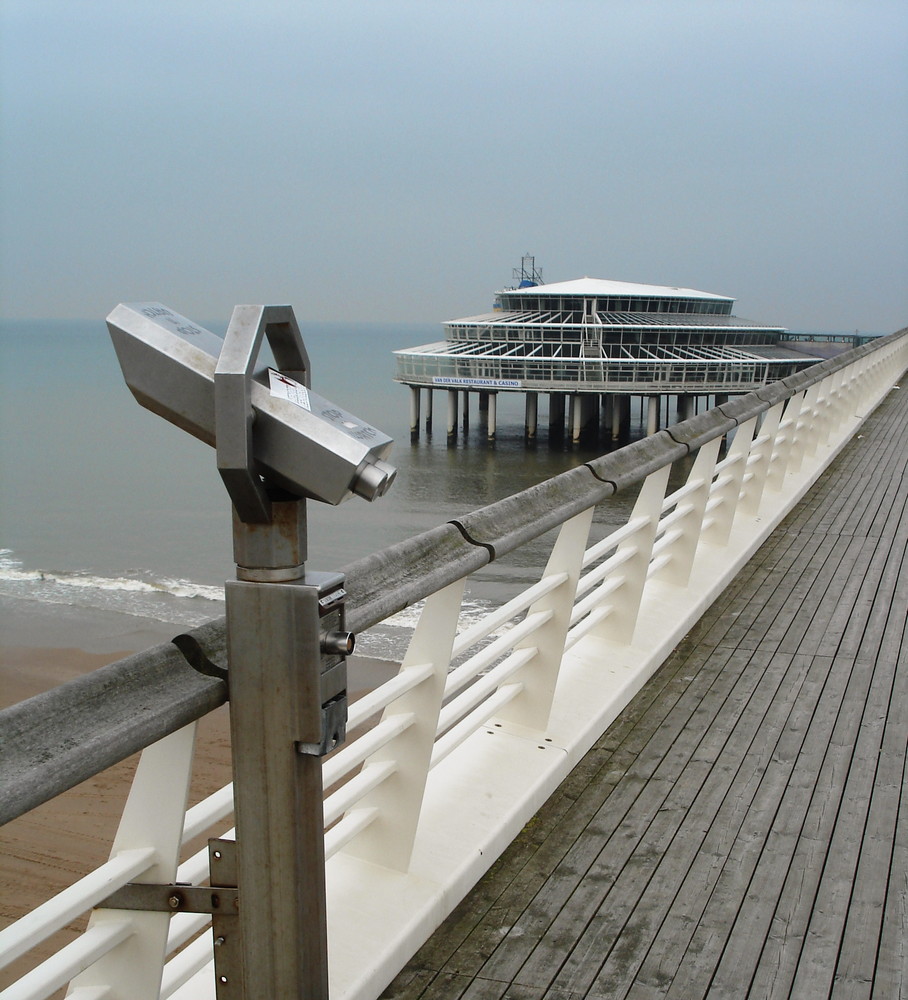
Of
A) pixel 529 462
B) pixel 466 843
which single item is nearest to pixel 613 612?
pixel 466 843

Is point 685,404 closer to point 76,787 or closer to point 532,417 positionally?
point 532,417

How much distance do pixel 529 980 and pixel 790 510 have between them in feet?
20.0

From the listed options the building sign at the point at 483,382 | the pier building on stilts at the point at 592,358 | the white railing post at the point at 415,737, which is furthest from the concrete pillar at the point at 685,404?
the white railing post at the point at 415,737

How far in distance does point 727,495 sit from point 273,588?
486cm

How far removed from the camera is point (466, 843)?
2658 millimetres

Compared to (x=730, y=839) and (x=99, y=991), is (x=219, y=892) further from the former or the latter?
(x=730, y=839)

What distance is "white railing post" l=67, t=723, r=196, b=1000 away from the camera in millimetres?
1543

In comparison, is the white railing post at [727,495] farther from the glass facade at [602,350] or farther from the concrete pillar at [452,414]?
the concrete pillar at [452,414]

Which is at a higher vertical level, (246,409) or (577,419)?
(246,409)

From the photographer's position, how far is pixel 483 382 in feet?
203

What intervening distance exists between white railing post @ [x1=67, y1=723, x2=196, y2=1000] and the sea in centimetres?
119

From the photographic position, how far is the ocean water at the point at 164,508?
2588cm

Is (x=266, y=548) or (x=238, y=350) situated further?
(x=266, y=548)

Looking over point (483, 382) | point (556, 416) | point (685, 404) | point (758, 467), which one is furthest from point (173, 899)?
point (685, 404)
